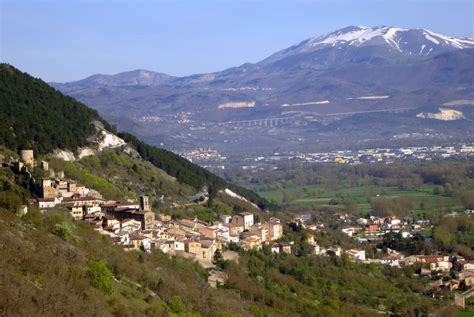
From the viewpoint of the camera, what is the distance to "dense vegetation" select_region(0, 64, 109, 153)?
120ft

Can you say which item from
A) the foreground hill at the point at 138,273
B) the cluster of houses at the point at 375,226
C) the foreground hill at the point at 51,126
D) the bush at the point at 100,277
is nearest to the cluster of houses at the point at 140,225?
the foreground hill at the point at 138,273

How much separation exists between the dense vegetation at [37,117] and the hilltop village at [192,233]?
215 centimetres

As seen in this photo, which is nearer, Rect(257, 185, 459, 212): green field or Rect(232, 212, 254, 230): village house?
Rect(232, 212, 254, 230): village house

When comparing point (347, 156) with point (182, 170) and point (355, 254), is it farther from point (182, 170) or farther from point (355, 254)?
point (355, 254)

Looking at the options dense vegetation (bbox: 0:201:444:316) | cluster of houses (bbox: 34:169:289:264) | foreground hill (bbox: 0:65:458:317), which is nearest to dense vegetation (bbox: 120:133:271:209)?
foreground hill (bbox: 0:65:458:317)

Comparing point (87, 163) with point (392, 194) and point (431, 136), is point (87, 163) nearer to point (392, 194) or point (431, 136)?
point (392, 194)

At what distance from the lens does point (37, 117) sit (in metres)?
39.6

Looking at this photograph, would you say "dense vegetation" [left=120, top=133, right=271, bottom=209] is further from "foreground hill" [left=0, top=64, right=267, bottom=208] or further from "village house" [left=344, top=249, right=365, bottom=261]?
"village house" [left=344, top=249, right=365, bottom=261]

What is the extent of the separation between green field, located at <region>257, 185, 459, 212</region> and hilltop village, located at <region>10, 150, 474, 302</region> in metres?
17.3

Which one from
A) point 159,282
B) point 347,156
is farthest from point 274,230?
point 347,156

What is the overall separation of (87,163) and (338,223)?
1627 cm

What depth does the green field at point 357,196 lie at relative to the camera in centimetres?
6162

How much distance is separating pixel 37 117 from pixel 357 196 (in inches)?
1323

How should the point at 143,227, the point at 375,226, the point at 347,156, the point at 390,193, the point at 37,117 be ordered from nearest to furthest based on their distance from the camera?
the point at 143,227 < the point at 37,117 < the point at 375,226 < the point at 390,193 < the point at 347,156
